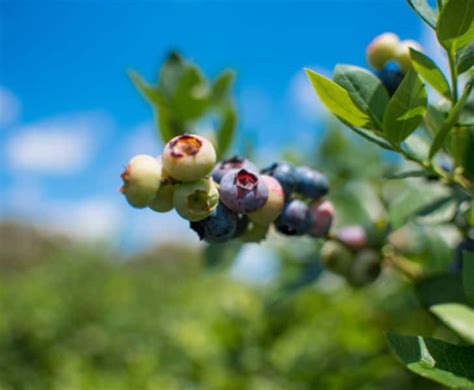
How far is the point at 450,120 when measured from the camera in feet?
2.52

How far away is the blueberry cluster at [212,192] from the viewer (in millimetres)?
770

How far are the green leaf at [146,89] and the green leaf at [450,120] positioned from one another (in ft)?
2.19

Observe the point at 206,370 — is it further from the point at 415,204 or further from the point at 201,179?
the point at 201,179

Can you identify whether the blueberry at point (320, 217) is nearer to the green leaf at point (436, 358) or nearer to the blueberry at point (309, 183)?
the blueberry at point (309, 183)

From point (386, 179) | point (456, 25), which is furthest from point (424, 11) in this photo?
point (386, 179)

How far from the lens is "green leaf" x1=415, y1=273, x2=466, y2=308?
1.07 meters

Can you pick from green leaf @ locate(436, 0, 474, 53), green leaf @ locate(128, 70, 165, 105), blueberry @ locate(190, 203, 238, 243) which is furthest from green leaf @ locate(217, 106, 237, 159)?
green leaf @ locate(436, 0, 474, 53)

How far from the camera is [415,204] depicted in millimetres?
1170

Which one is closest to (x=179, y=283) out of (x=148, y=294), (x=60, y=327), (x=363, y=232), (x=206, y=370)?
(x=148, y=294)

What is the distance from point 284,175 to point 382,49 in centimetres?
27

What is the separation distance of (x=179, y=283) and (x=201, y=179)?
320 inches

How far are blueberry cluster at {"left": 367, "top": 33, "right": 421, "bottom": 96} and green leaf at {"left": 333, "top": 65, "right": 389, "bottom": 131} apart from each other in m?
0.16

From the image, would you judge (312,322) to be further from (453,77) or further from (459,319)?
(453,77)

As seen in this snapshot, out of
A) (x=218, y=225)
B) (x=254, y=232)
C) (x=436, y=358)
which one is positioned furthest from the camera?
(x=254, y=232)
